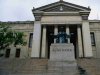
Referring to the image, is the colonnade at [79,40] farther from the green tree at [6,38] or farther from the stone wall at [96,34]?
the green tree at [6,38]

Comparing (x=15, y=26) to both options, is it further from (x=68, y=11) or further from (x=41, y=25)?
(x=68, y=11)

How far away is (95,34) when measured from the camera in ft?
117

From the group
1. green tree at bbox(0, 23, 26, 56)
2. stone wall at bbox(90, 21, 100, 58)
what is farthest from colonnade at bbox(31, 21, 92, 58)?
green tree at bbox(0, 23, 26, 56)

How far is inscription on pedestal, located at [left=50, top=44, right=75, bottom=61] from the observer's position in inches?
696

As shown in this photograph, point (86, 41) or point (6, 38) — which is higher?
point (6, 38)

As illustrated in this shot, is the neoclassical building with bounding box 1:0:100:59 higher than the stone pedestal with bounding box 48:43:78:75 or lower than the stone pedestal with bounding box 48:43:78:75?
higher

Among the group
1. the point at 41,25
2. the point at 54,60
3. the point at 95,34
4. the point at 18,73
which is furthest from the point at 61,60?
the point at 95,34

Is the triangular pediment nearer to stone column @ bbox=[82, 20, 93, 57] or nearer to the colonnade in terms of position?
the colonnade

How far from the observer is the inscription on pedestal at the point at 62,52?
17672mm

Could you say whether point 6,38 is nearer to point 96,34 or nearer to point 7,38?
point 7,38

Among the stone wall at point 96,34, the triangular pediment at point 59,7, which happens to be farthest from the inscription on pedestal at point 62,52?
the stone wall at point 96,34

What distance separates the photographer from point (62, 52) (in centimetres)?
1800

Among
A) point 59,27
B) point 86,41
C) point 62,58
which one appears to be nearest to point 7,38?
point 62,58

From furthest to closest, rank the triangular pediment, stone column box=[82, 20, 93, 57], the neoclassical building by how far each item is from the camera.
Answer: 1. the triangular pediment
2. the neoclassical building
3. stone column box=[82, 20, 93, 57]
